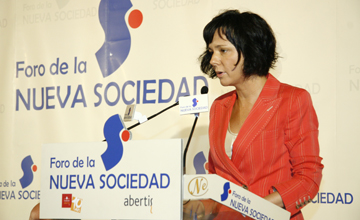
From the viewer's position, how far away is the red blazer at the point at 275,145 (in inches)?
70.4

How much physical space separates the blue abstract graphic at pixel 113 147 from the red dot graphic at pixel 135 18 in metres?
2.06

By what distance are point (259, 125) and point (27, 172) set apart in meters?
2.78

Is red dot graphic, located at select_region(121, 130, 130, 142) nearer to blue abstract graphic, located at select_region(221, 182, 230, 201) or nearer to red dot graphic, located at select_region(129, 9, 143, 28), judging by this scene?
blue abstract graphic, located at select_region(221, 182, 230, 201)

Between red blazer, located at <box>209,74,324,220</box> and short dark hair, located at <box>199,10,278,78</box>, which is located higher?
short dark hair, located at <box>199,10,278,78</box>

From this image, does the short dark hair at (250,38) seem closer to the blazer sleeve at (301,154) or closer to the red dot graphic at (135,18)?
the blazer sleeve at (301,154)

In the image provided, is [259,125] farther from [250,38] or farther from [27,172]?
[27,172]

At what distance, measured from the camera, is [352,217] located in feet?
9.30

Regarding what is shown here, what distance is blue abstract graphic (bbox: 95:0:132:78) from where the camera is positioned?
11.9 ft

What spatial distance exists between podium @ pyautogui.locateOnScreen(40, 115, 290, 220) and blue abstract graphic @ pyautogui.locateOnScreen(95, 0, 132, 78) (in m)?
1.93

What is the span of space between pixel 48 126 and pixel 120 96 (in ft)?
2.71

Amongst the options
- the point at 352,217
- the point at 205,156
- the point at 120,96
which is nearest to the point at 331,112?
the point at 352,217

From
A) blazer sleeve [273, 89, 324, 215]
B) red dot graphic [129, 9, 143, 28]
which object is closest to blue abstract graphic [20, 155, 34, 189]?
red dot graphic [129, 9, 143, 28]

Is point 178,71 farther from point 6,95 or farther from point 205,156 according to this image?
point 6,95

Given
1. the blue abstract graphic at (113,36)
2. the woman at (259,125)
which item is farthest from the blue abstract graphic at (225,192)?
the blue abstract graphic at (113,36)
